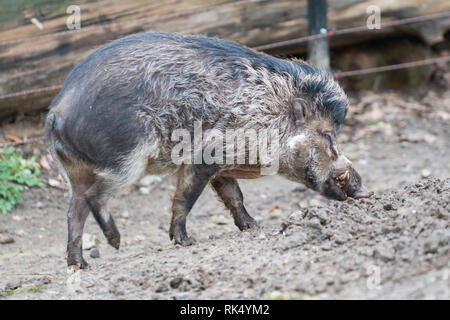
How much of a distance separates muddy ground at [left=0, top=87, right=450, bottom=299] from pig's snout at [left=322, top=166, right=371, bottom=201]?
0.36 metres

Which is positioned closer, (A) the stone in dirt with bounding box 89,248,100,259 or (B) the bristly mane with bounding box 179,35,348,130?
(B) the bristly mane with bounding box 179,35,348,130

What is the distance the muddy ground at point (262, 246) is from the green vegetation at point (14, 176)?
0.11 m

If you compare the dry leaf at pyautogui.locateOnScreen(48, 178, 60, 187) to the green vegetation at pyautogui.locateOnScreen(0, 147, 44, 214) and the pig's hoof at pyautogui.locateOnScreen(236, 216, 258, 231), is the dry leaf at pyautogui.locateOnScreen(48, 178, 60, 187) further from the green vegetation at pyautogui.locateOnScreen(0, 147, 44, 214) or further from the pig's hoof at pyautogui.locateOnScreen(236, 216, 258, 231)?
→ the pig's hoof at pyautogui.locateOnScreen(236, 216, 258, 231)

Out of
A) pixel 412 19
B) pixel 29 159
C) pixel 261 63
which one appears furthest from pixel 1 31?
pixel 412 19

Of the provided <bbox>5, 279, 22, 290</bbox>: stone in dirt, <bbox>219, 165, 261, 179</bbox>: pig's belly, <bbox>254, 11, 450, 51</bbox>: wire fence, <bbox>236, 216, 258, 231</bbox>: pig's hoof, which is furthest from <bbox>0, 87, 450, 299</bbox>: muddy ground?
<bbox>254, 11, 450, 51</bbox>: wire fence

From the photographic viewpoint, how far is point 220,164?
5453mm

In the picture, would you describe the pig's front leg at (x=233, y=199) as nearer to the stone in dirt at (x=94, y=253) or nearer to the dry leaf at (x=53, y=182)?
the stone in dirt at (x=94, y=253)

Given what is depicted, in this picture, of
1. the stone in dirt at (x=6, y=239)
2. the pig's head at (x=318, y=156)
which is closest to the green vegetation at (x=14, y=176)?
the stone in dirt at (x=6, y=239)

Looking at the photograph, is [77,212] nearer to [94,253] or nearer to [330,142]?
[94,253]

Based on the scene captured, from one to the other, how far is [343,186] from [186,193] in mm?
1444

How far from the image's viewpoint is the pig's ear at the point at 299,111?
5680 mm

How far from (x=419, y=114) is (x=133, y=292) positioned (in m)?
6.22

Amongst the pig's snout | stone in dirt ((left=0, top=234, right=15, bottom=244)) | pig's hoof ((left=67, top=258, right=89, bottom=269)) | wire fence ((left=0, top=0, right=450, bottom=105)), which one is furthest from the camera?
wire fence ((left=0, top=0, right=450, bottom=105))

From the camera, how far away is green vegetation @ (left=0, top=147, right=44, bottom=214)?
7.09 m
